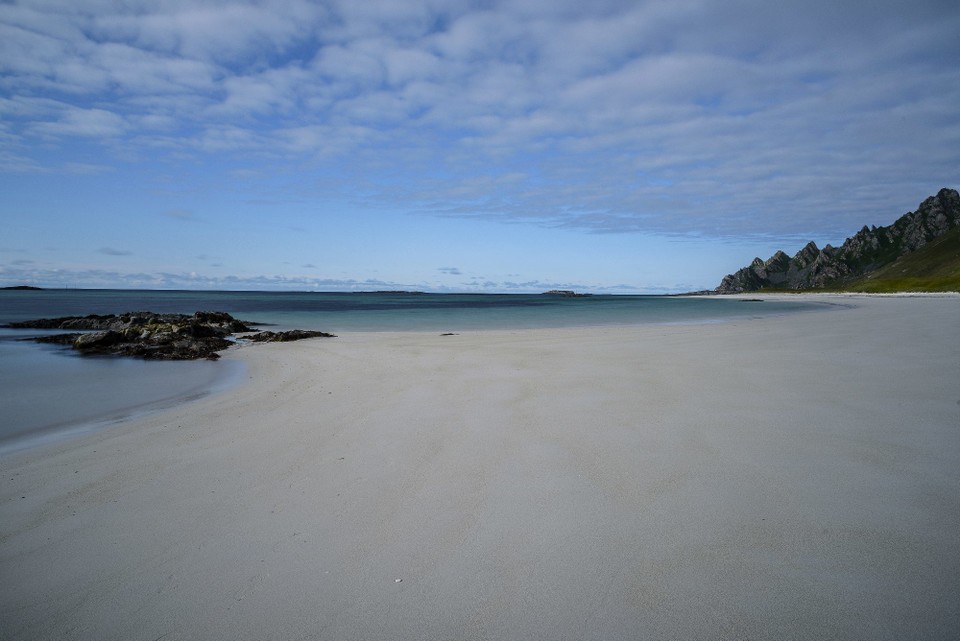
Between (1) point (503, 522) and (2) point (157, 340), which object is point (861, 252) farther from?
(1) point (503, 522)

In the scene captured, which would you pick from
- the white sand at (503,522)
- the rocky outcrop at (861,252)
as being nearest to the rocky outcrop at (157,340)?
the white sand at (503,522)

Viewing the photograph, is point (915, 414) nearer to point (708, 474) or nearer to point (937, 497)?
→ point (937, 497)

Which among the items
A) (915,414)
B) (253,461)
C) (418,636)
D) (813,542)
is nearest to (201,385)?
(253,461)

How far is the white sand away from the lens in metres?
2.61

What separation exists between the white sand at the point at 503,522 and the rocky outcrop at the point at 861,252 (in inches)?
5892

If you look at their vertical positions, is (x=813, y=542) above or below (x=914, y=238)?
below

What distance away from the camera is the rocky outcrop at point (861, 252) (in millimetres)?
136625

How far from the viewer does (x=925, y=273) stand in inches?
3767

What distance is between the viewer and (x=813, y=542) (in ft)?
10.3

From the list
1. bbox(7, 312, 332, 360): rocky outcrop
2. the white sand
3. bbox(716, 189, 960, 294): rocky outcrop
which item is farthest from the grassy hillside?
bbox(7, 312, 332, 360): rocky outcrop

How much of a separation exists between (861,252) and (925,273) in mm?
59276

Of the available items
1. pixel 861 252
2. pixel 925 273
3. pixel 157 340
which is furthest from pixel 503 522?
pixel 861 252

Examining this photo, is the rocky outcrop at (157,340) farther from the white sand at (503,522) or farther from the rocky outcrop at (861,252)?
the rocky outcrop at (861,252)

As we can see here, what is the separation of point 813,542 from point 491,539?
6.95 feet
